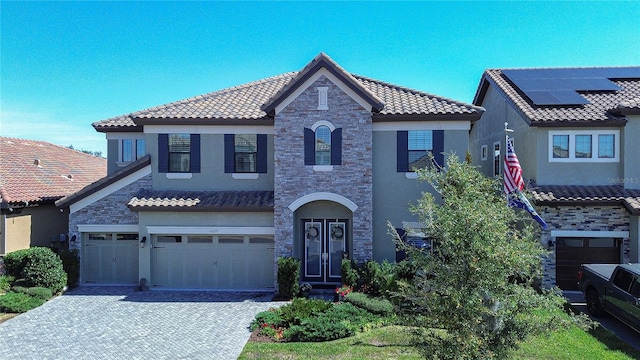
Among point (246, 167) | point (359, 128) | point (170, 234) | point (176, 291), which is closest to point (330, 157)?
point (359, 128)

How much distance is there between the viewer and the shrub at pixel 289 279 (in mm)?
13648

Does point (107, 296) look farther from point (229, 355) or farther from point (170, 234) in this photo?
point (229, 355)

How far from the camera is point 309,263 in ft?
49.8

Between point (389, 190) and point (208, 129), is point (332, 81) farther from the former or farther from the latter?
point (208, 129)

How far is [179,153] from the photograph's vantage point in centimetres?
1566

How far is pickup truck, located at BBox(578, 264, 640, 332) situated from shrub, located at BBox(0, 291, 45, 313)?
57.4ft

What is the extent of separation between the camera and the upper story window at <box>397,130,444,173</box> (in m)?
14.6

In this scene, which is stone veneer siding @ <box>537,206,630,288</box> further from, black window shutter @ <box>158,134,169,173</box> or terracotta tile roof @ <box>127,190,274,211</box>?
black window shutter @ <box>158,134,169,173</box>

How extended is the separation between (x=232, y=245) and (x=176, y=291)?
2.67 m

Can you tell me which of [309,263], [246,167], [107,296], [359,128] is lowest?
[107,296]

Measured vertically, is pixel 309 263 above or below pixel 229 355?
above

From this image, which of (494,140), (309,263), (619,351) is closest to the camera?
(619,351)

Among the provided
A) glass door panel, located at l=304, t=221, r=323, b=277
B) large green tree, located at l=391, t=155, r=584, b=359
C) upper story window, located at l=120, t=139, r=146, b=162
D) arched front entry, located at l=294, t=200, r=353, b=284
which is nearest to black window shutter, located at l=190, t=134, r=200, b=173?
upper story window, located at l=120, t=139, r=146, b=162

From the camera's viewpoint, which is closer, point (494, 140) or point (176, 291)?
point (176, 291)
